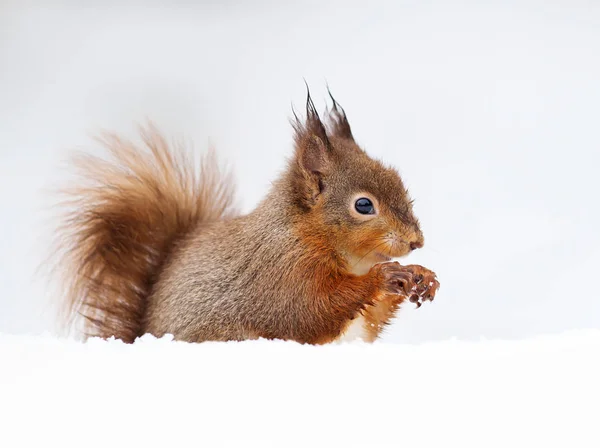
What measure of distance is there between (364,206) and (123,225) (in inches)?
25.4

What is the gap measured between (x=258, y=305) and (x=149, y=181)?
1.96 feet

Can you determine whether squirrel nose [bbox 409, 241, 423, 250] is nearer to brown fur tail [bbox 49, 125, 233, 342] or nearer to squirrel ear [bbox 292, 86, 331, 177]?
squirrel ear [bbox 292, 86, 331, 177]

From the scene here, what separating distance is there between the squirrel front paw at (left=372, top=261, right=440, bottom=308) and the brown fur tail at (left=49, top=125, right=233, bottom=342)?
63 cm

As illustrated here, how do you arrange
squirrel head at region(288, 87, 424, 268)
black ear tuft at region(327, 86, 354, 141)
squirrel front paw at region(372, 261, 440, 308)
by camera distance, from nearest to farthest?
squirrel front paw at region(372, 261, 440, 308) < squirrel head at region(288, 87, 424, 268) < black ear tuft at region(327, 86, 354, 141)

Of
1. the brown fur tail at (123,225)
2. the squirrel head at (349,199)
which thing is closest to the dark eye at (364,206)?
the squirrel head at (349,199)

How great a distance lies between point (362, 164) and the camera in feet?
5.40

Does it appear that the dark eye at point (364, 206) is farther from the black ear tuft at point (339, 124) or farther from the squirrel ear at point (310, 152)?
the black ear tuft at point (339, 124)

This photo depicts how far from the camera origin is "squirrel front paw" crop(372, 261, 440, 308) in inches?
57.0

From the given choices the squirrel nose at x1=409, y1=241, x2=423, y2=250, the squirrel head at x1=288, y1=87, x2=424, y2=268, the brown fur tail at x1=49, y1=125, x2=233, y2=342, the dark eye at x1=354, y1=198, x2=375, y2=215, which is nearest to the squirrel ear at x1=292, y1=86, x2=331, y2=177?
the squirrel head at x1=288, y1=87, x2=424, y2=268

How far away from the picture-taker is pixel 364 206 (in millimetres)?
1568

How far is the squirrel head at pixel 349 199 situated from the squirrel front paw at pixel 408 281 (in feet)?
0.29

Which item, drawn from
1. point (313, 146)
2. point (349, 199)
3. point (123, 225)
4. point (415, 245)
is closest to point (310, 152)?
point (313, 146)

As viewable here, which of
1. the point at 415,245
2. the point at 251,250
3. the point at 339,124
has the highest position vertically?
the point at 339,124

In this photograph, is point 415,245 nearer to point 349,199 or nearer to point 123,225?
point 349,199
